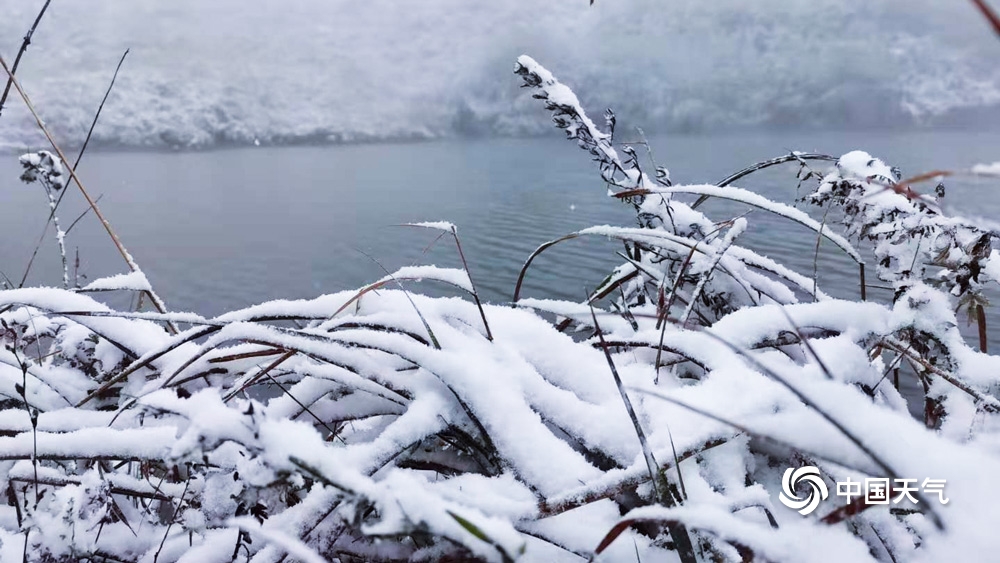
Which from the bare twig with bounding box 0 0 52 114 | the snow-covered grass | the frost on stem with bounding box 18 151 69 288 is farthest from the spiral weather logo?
the frost on stem with bounding box 18 151 69 288

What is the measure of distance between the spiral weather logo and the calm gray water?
39cm

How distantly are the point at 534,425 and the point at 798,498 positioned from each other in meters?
0.37

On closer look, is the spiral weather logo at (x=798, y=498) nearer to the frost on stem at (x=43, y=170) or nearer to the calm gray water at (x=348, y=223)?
the calm gray water at (x=348, y=223)

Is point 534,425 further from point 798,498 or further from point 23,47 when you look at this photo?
point 23,47

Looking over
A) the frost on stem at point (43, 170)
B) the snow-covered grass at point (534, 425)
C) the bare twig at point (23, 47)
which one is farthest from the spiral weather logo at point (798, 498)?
the frost on stem at point (43, 170)

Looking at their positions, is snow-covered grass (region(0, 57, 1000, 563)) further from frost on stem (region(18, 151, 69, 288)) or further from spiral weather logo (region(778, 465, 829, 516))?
frost on stem (region(18, 151, 69, 288))

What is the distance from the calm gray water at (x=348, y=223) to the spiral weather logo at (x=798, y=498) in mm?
395

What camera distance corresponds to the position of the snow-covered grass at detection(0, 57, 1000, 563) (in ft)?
1.66

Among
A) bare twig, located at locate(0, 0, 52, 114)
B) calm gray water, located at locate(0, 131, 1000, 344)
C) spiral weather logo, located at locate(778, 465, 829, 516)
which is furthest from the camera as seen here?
calm gray water, located at locate(0, 131, 1000, 344)

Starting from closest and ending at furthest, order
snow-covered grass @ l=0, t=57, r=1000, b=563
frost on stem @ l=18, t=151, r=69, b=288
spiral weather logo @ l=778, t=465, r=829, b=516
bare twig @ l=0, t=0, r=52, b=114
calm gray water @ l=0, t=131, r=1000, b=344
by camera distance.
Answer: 1. snow-covered grass @ l=0, t=57, r=1000, b=563
2. spiral weather logo @ l=778, t=465, r=829, b=516
3. bare twig @ l=0, t=0, r=52, b=114
4. frost on stem @ l=18, t=151, r=69, b=288
5. calm gray water @ l=0, t=131, r=1000, b=344

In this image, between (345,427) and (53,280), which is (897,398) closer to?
(345,427)

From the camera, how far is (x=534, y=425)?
2.60ft

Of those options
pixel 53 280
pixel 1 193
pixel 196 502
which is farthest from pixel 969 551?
pixel 1 193

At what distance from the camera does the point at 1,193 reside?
1705 centimetres
